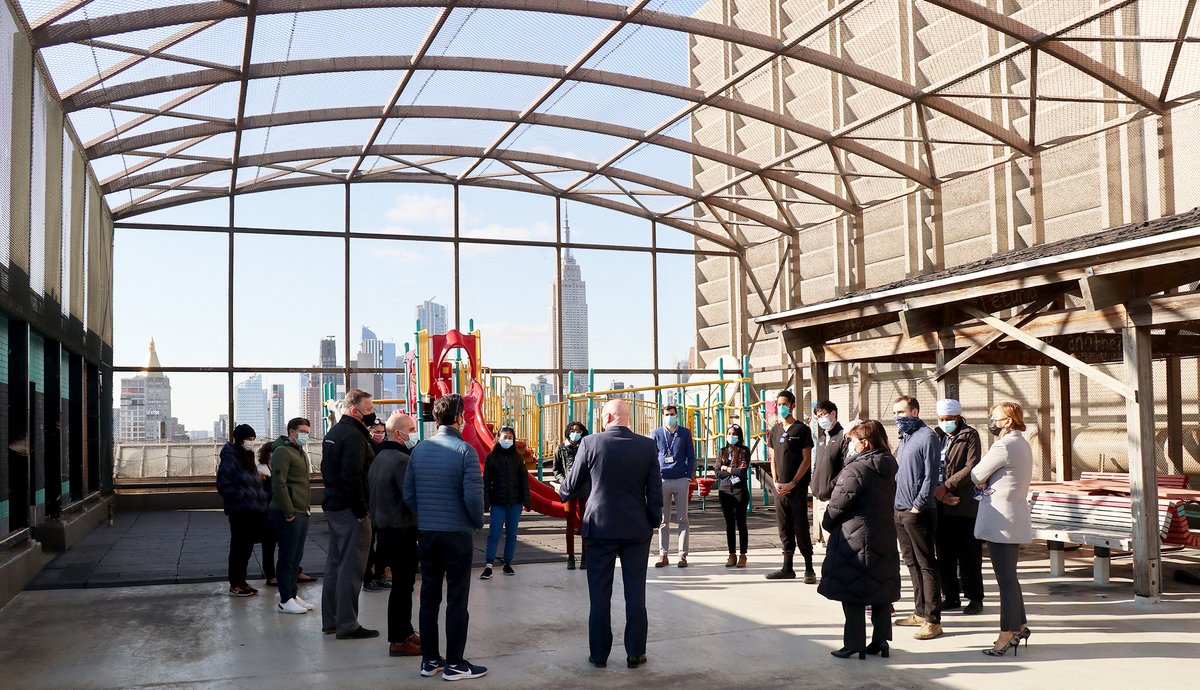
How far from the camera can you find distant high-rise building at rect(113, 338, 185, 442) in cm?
1917

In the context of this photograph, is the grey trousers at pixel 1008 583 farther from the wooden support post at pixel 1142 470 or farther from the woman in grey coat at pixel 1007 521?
the wooden support post at pixel 1142 470

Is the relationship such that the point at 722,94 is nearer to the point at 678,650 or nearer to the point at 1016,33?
the point at 1016,33

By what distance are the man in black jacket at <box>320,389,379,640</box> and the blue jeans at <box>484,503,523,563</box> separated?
9.04 feet

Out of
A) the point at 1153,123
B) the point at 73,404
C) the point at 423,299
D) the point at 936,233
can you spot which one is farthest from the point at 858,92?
the point at 73,404

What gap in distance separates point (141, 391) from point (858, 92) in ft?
46.8

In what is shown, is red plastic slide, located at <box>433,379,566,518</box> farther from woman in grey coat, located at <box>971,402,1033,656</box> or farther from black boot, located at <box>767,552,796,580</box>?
woman in grey coat, located at <box>971,402,1033,656</box>

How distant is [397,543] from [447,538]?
640 mm

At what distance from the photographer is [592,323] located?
2211 cm

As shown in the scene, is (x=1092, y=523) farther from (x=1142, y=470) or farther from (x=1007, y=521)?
(x=1007, y=521)

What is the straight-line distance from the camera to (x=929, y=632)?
6746 mm

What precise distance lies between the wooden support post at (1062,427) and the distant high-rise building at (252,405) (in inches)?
553

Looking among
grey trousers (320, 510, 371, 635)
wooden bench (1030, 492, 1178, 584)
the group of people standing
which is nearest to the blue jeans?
grey trousers (320, 510, 371, 635)

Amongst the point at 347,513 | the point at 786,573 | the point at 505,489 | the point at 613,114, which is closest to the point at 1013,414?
the point at 786,573

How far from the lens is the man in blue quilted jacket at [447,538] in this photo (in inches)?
234
